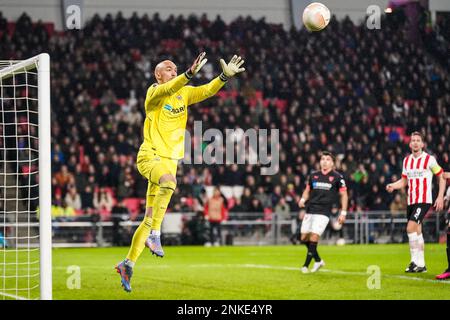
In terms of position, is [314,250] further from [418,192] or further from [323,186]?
[418,192]

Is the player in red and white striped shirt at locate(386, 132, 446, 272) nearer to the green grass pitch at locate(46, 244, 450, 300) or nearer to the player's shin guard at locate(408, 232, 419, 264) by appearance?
the player's shin guard at locate(408, 232, 419, 264)

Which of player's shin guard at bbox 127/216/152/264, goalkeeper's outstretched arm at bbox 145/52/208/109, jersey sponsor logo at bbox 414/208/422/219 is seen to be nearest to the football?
goalkeeper's outstretched arm at bbox 145/52/208/109

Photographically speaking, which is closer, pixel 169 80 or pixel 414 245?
pixel 169 80

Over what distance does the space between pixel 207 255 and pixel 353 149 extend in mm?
8048

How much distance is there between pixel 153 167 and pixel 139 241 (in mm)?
776

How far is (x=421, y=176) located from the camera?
12.5 meters

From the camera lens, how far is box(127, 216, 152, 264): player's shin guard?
8742 mm

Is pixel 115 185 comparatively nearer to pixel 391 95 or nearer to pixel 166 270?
pixel 166 270

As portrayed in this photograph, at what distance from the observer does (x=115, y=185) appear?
21094 mm

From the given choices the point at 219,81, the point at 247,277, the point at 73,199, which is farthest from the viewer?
the point at 73,199

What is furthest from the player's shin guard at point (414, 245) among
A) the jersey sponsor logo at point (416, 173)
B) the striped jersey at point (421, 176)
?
the jersey sponsor logo at point (416, 173)

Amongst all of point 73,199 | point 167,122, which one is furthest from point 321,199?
point 73,199

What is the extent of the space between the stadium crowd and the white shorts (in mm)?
8349

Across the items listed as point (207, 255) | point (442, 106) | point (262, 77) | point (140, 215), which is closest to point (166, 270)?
point (207, 255)
